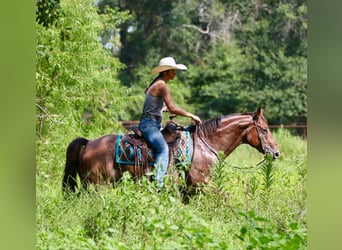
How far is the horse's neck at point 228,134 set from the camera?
267 inches

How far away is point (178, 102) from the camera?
695 inches

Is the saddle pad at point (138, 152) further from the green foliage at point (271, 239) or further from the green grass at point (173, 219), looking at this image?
the green foliage at point (271, 239)

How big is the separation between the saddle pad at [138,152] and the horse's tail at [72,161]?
13.1 inches

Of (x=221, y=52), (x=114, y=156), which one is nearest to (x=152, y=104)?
(x=114, y=156)

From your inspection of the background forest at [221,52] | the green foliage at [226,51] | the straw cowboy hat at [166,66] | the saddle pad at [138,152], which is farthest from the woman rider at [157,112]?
the green foliage at [226,51]

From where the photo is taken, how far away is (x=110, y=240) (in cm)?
443

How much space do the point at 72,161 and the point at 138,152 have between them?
0.59 metres

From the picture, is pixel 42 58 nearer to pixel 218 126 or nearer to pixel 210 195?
pixel 218 126

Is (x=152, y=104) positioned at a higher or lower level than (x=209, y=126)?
higher

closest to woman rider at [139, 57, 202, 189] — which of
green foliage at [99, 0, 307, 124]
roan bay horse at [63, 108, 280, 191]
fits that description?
roan bay horse at [63, 108, 280, 191]

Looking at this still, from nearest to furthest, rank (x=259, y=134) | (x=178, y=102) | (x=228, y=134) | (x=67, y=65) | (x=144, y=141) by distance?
1. (x=144, y=141)
2. (x=228, y=134)
3. (x=259, y=134)
4. (x=67, y=65)
5. (x=178, y=102)

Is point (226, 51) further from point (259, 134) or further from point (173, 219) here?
point (173, 219)
